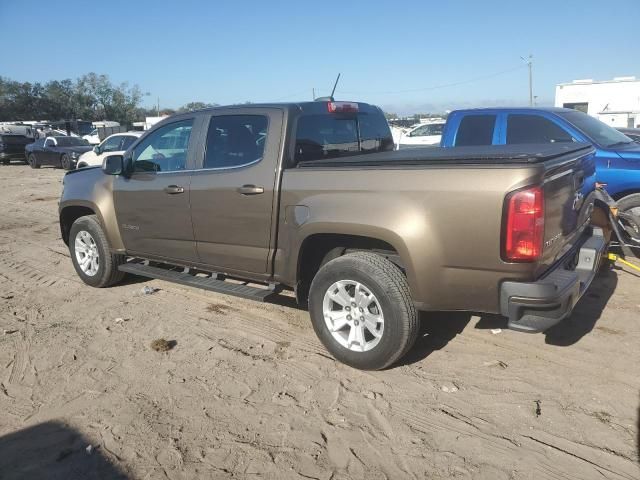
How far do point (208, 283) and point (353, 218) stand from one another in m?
1.74

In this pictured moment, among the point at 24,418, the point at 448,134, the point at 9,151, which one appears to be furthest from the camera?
the point at 9,151

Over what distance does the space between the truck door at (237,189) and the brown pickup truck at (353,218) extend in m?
0.01

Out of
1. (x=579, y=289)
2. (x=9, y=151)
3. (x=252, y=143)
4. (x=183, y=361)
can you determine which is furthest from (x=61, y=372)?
(x=9, y=151)

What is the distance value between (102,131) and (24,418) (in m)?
34.5

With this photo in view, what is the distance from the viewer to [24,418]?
3.23 meters

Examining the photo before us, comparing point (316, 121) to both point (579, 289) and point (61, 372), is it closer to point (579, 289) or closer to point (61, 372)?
point (579, 289)

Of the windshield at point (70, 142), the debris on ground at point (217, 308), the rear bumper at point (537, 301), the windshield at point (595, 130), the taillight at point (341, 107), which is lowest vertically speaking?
the debris on ground at point (217, 308)

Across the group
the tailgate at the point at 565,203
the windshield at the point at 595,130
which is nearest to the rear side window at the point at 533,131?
the windshield at the point at 595,130

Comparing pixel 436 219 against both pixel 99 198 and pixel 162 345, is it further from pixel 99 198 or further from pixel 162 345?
pixel 99 198

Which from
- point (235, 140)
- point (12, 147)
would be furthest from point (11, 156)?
point (235, 140)

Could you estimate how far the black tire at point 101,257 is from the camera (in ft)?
18.1

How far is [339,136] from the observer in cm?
459

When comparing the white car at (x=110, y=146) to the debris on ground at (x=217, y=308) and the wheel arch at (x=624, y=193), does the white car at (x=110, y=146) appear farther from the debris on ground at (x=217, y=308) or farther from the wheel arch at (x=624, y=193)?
the wheel arch at (x=624, y=193)

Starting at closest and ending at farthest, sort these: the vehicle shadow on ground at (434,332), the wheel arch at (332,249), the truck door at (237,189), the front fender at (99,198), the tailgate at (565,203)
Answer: the tailgate at (565,203), the wheel arch at (332,249), the vehicle shadow on ground at (434,332), the truck door at (237,189), the front fender at (99,198)
